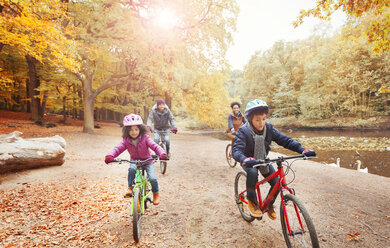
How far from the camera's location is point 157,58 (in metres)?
13.7

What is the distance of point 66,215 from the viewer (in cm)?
379

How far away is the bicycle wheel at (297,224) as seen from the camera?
2160 millimetres

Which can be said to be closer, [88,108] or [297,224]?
[297,224]

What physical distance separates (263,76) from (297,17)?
3958cm

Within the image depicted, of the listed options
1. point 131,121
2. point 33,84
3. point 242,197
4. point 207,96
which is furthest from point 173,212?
point 33,84

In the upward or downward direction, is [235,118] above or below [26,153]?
above

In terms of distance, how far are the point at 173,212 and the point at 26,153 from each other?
18.3 ft

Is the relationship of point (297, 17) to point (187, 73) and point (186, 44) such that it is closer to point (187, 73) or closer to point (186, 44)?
point (186, 44)

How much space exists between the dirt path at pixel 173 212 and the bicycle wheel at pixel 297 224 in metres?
0.43

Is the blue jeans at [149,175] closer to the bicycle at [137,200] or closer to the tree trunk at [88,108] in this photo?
the bicycle at [137,200]

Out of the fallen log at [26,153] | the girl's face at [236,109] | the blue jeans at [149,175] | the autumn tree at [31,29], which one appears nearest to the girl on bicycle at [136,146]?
the blue jeans at [149,175]

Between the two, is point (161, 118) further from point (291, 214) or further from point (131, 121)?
point (291, 214)

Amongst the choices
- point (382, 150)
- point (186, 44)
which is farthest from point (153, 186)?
point (382, 150)

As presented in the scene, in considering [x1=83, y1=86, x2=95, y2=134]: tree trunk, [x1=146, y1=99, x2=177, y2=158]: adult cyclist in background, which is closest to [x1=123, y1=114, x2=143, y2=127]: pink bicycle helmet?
[x1=146, y1=99, x2=177, y2=158]: adult cyclist in background
